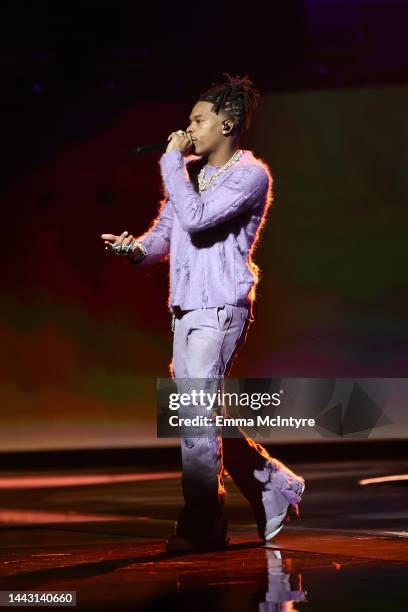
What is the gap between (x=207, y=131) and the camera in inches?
137

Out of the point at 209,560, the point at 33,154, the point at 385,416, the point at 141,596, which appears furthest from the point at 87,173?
the point at 141,596

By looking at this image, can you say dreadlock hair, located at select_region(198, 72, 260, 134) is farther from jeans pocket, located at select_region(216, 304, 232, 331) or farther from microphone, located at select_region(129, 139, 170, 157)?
jeans pocket, located at select_region(216, 304, 232, 331)

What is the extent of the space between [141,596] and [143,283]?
5.11 metres

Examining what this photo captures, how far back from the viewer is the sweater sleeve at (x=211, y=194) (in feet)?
10.8

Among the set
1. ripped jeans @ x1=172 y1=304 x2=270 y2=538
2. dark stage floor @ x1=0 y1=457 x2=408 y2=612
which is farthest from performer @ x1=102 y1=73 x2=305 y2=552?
dark stage floor @ x1=0 y1=457 x2=408 y2=612

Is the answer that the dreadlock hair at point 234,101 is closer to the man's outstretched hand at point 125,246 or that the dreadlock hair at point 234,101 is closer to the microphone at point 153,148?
the microphone at point 153,148

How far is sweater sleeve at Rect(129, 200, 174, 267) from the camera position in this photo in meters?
3.54

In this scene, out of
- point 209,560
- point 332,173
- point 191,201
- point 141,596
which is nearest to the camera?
point 141,596

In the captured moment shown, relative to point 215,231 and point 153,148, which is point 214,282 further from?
point 153,148

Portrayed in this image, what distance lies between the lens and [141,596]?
2.46m

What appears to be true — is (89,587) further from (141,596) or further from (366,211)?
(366,211)

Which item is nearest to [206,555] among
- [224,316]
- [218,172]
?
[224,316]

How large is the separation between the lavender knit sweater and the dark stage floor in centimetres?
72

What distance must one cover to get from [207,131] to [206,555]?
48.7 inches
